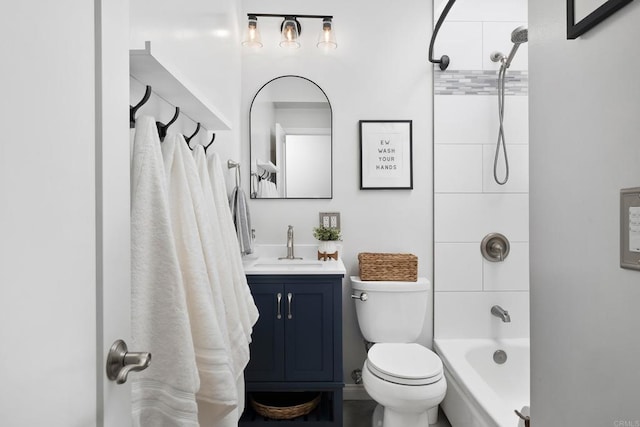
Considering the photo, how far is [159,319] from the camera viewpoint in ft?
2.61

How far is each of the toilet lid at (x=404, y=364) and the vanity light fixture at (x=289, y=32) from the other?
5.98ft

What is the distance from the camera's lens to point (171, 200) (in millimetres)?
938

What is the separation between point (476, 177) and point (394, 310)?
3.26ft

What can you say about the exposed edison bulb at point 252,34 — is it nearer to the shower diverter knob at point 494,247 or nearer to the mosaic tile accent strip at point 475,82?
the mosaic tile accent strip at point 475,82

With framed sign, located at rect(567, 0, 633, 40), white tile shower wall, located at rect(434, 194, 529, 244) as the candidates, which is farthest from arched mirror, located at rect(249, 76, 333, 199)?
framed sign, located at rect(567, 0, 633, 40)

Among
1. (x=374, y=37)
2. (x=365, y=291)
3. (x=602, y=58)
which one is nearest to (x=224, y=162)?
(x=365, y=291)

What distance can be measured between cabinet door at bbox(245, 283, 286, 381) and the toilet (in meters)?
0.45

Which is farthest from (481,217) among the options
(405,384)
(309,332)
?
(309,332)

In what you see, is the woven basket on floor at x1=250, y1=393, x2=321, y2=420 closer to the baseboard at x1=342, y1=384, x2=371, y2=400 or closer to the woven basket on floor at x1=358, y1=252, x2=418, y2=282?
the baseboard at x1=342, y1=384, x2=371, y2=400

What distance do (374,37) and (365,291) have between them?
5.27 feet

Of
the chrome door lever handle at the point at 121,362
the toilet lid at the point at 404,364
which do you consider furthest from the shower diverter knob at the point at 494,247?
the chrome door lever handle at the point at 121,362

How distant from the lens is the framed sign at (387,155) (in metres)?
2.28

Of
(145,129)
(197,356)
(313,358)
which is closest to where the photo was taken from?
(145,129)

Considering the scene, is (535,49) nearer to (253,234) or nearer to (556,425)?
(556,425)
